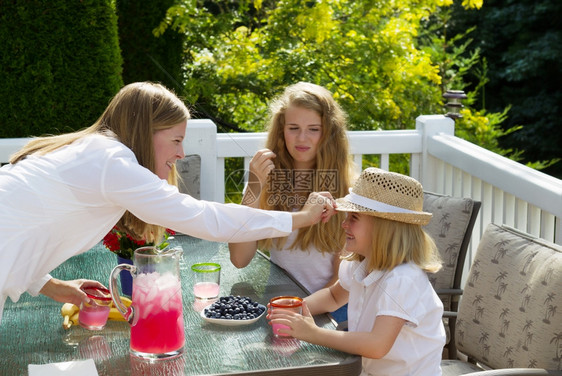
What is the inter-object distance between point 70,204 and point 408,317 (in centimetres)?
91

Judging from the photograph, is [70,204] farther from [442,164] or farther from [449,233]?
[442,164]

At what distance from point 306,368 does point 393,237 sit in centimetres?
55

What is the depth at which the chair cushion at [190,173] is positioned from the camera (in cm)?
351

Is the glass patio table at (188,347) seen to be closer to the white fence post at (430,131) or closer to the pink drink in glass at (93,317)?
the pink drink in glass at (93,317)

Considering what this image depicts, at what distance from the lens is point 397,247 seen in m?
2.07

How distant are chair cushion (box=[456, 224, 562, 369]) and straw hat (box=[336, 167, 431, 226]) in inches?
15.2

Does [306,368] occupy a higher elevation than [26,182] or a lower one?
lower

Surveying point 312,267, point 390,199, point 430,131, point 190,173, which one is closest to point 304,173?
point 312,267

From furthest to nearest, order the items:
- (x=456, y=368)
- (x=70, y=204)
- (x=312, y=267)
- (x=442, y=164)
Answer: (x=442, y=164), (x=312, y=267), (x=456, y=368), (x=70, y=204)

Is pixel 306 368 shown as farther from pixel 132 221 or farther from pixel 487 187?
pixel 487 187

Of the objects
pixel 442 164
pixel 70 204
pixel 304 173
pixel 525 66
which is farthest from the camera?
pixel 525 66

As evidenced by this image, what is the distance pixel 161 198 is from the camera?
77.0 inches

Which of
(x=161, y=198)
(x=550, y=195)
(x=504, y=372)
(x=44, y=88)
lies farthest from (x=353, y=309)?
(x=44, y=88)

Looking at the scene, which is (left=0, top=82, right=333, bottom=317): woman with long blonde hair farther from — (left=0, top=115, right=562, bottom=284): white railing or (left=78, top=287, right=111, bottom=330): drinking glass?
(left=0, top=115, right=562, bottom=284): white railing
